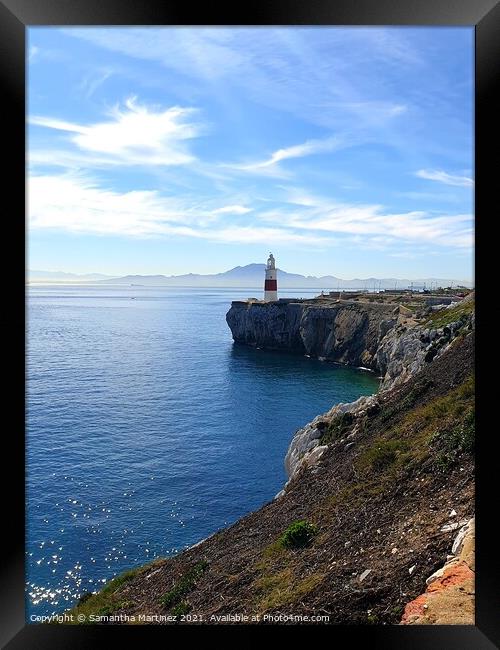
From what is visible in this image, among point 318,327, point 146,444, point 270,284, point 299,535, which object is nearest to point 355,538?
point 299,535

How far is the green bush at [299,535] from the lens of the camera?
22.5ft

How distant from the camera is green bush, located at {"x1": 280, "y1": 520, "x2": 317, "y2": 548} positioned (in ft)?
22.5

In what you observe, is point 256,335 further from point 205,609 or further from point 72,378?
point 205,609

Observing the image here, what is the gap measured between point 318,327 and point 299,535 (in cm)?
5044

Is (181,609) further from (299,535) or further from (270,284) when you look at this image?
(270,284)

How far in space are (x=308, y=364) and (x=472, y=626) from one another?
159 ft

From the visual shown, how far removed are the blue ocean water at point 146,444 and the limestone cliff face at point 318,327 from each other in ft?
10.2

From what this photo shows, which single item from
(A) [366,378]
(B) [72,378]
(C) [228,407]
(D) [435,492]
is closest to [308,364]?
(A) [366,378]

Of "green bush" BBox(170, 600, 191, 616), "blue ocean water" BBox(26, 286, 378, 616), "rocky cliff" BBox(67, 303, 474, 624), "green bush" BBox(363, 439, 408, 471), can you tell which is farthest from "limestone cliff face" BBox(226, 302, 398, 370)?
"green bush" BBox(170, 600, 191, 616)

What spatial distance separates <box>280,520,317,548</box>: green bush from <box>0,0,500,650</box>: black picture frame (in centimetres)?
254

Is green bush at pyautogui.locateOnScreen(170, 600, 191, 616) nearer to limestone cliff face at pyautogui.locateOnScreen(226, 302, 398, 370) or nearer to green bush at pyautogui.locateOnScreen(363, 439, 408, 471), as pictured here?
green bush at pyautogui.locateOnScreen(363, 439, 408, 471)
